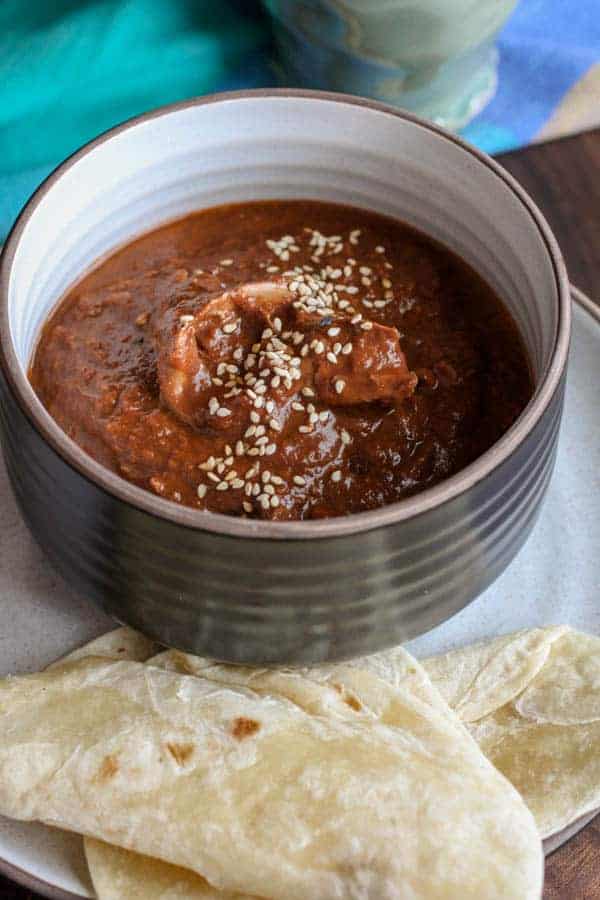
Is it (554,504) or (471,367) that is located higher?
(471,367)

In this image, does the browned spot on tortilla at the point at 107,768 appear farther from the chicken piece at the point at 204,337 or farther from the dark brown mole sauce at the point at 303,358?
the chicken piece at the point at 204,337

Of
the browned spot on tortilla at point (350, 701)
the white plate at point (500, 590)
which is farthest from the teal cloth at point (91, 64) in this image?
the browned spot on tortilla at point (350, 701)

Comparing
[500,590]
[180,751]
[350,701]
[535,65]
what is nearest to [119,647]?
[180,751]

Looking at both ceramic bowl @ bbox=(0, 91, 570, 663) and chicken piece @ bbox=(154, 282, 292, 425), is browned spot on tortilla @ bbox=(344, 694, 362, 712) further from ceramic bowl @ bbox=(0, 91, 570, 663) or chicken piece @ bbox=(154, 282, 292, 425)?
chicken piece @ bbox=(154, 282, 292, 425)

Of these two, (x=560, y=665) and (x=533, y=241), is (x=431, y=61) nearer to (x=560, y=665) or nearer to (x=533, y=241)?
(x=533, y=241)

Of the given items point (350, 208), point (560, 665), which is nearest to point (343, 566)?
point (560, 665)

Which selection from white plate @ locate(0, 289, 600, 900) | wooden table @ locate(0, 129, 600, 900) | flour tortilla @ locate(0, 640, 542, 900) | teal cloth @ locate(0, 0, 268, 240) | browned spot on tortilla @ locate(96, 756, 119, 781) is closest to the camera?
flour tortilla @ locate(0, 640, 542, 900)

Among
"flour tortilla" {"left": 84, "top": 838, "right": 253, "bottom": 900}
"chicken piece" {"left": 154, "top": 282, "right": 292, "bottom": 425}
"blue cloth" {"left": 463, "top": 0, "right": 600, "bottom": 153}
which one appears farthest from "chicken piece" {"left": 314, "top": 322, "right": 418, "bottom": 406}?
"blue cloth" {"left": 463, "top": 0, "right": 600, "bottom": 153}
